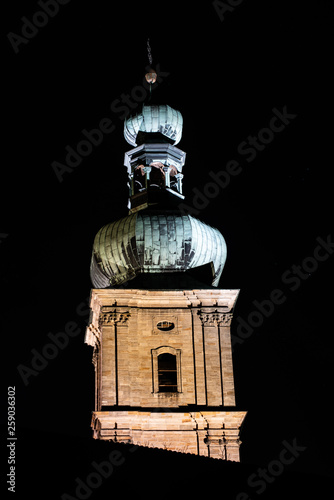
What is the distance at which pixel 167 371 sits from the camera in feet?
120

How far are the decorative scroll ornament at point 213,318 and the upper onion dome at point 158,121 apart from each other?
24.6 ft

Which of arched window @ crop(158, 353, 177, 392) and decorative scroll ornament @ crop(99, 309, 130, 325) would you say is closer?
arched window @ crop(158, 353, 177, 392)

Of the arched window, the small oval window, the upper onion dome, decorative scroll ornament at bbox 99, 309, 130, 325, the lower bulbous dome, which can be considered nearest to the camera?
the arched window

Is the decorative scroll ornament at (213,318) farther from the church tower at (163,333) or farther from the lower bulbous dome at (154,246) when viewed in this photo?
the lower bulbous dome at (154,246)

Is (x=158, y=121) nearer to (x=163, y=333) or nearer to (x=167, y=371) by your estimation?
(x=163, y=333)

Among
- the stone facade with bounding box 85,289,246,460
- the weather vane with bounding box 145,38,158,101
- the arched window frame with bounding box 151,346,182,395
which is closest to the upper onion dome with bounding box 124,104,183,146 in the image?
the weather vane with bounding box 145,38,158,101

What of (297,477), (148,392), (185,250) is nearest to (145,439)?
(148,392)

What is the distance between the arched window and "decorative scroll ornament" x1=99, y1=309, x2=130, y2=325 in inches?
65.2

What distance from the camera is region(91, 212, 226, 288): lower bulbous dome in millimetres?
37594

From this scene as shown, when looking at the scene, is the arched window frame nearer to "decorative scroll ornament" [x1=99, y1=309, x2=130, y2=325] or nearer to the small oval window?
the small oval window

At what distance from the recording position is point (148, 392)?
1409 inches

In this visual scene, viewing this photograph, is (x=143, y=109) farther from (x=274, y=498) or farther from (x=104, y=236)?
(x=274, y=498)

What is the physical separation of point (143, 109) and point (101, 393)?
37.3ft

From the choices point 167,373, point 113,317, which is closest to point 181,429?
point 167,373
